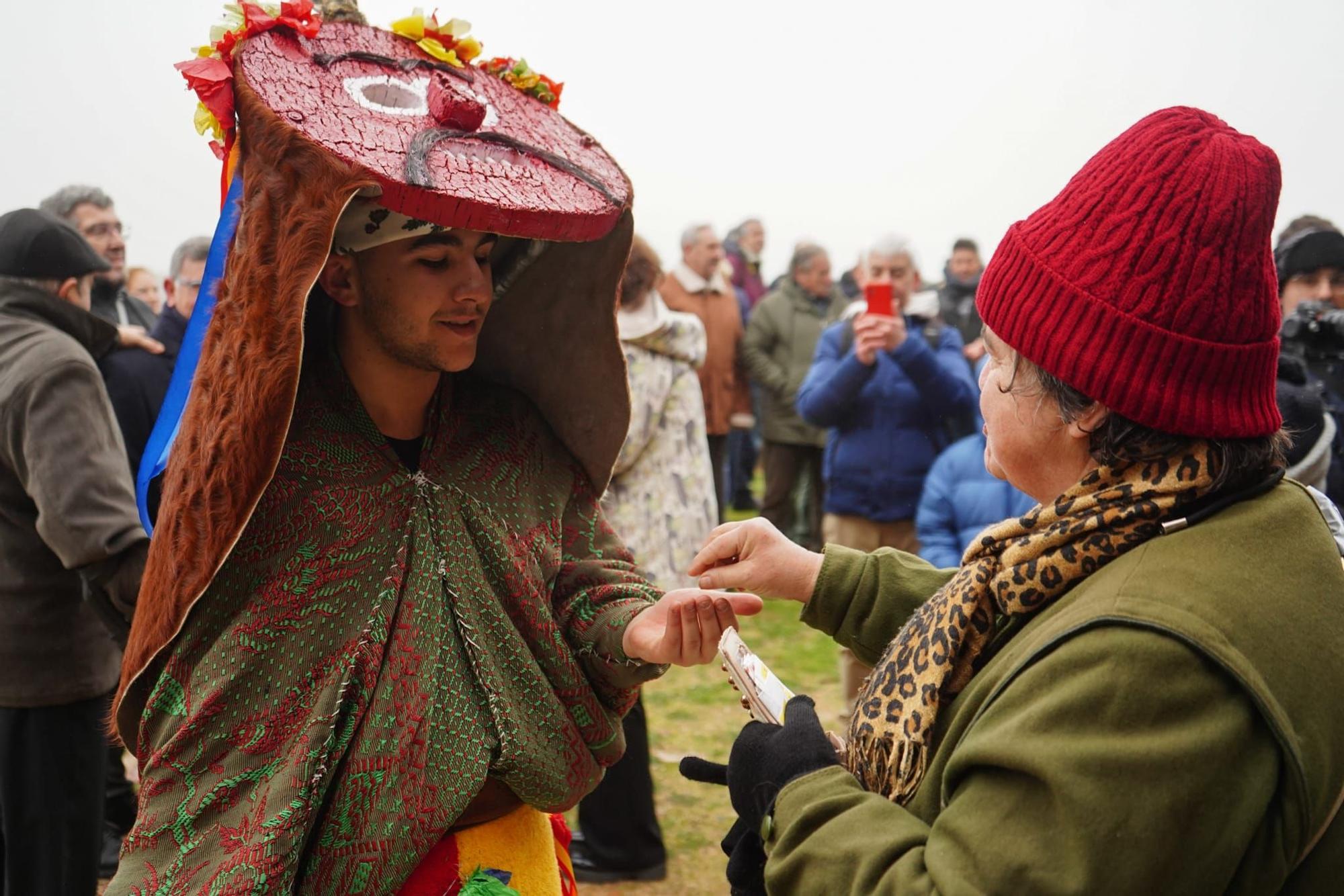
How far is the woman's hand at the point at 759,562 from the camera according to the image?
1885 mm

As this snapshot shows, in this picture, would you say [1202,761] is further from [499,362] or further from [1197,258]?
[499,362]

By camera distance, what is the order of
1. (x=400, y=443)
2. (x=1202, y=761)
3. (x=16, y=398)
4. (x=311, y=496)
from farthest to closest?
1. (x=16, y=398)
2. (x=400, y=443)
3. (x=311, y=496)
4. (x=1202, y=761)

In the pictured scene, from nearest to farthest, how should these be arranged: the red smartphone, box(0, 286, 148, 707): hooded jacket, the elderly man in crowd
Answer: box(0, 286, 148, 707): hooded jacket < the red smartphone < the elderly man in crowd

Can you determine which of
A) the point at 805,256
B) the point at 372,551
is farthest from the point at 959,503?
the point at 805,256

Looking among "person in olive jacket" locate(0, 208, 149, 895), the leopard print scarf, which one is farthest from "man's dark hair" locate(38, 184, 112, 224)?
the leopard print scarf

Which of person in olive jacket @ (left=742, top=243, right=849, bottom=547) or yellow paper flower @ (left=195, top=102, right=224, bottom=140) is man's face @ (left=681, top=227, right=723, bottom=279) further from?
yellow paper flower @ (left=195, top=102, right=224, bottom=140)

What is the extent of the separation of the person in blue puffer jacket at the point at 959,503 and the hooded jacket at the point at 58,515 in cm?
258

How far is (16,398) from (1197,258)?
110 inches

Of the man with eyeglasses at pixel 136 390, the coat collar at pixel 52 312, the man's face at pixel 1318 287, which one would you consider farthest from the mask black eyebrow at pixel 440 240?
the man's face at pixel 1318 287

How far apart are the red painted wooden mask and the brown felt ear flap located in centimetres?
26

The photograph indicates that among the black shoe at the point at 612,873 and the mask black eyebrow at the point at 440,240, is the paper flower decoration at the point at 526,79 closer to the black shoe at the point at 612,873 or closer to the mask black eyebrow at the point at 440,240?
the mask black eyebrow at the point at 440,240

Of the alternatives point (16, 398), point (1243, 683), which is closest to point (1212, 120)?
point (1243, 683)

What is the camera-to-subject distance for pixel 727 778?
1.49m

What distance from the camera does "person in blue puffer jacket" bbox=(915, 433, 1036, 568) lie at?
3.98 metres
